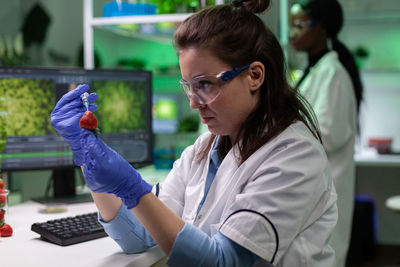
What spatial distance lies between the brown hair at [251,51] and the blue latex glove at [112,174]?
0.94ft

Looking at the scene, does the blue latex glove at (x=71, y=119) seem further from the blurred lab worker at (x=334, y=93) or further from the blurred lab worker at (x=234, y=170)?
the blurred lab worker at (x=334, y=93)

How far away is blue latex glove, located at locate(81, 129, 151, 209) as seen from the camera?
3.08ft

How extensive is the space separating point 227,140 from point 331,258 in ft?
1.30

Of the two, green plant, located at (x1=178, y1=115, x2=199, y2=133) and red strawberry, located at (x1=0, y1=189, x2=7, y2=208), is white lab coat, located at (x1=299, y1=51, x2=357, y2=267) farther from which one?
red strawberry, located at (x1=0, y1=189, x2=7, y2=208)

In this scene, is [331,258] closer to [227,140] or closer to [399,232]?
[227,140]

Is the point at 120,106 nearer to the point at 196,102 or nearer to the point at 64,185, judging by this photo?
the point at 64,185

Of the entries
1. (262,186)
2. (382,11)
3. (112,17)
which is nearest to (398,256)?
(382,11)

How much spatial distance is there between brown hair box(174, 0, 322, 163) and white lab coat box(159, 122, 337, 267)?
1.8 inches

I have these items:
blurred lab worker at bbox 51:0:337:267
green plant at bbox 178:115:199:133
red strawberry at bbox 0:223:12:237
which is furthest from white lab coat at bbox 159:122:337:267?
green plant at bbox 178:115:199:133

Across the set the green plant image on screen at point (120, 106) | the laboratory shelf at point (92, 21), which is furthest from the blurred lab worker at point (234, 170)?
the laboratory shelf at point (92, 21)

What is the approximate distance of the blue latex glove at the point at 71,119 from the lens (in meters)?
1.05

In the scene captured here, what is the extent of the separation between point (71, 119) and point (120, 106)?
88 centimetres

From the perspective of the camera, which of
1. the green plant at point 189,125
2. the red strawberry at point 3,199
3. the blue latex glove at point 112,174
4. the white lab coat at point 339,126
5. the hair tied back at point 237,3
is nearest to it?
the blue latex glove at point 112,174

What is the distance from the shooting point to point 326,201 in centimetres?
107
